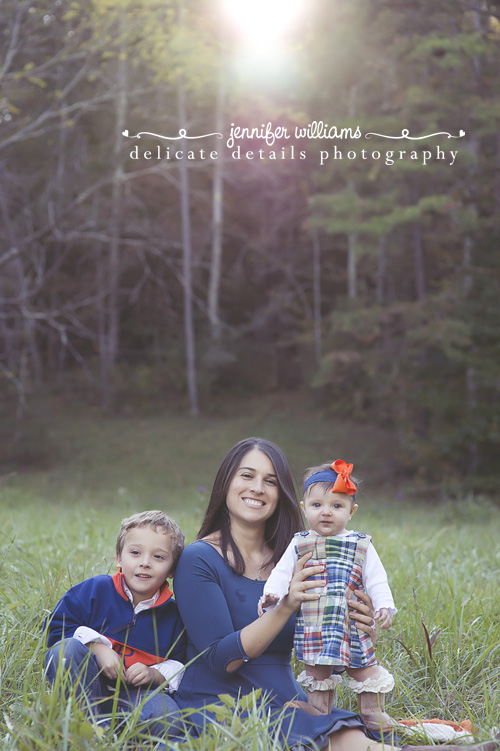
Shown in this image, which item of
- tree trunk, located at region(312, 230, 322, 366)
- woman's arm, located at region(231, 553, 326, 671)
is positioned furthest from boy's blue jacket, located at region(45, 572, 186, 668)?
tree trunk, located at region(312, 230, 322, 366)

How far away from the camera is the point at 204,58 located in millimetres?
16016

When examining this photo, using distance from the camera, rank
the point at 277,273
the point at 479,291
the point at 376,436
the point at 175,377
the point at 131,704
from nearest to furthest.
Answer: the point at 131,704, the point at 479,291, the point at 376,436, the point at 175,377, the point at 277,273

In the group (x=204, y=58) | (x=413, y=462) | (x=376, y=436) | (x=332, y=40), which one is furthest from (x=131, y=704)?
(x=376, y=436)

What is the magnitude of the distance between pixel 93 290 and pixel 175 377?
368cm

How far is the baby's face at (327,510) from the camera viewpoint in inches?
107

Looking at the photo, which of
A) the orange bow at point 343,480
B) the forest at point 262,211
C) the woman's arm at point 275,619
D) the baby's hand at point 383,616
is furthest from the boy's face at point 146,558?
the forest at point 262,211

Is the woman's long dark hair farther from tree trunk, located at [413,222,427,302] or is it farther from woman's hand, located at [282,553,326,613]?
tree trunk, located at [413,222,427,302]

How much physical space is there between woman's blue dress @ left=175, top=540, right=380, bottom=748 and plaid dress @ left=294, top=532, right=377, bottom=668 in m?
0.18

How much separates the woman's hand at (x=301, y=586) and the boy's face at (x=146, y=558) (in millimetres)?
492

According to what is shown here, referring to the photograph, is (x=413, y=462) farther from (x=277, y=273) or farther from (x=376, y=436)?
(x=277, y=273)

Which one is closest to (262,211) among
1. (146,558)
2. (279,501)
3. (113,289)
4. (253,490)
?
(113,289)

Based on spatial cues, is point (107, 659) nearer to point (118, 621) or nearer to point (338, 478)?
point (118, 621)

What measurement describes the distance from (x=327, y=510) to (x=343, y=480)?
0.42ft

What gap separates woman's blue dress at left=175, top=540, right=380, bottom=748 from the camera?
8.48ft
